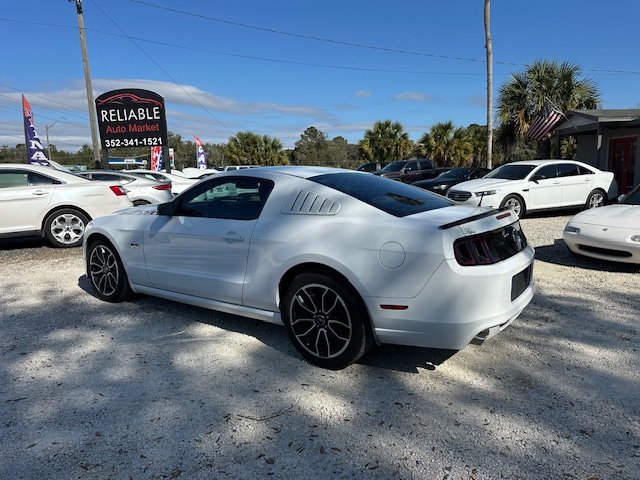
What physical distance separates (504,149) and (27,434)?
74.7 ft

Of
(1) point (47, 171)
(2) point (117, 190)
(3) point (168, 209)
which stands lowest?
(3) point (168, 209)

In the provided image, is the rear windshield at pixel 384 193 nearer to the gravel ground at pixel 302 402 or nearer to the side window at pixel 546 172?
the gravel ground at pixel 302 402

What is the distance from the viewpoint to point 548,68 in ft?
66.4

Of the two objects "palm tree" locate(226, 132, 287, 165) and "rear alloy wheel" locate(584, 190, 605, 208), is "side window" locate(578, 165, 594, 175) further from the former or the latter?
"palm tree" locate(226, 132, 287, 165)

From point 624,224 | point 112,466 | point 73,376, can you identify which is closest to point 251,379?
point 112,466

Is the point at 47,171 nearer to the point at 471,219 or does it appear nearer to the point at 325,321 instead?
the point at 325,321

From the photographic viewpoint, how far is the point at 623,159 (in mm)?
15445

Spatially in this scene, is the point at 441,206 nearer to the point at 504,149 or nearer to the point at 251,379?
the point at 251,379

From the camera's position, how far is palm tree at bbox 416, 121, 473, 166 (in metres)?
31.8

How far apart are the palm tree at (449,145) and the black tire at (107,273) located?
29335 millimetres

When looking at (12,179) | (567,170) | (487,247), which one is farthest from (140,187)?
(567,170)

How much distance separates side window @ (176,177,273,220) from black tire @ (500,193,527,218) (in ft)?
26.1

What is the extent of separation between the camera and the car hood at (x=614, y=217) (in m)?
6.07

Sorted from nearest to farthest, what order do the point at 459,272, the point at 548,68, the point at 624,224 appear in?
the point at 459,272 → the point at 624,224 → the point at 548,68
